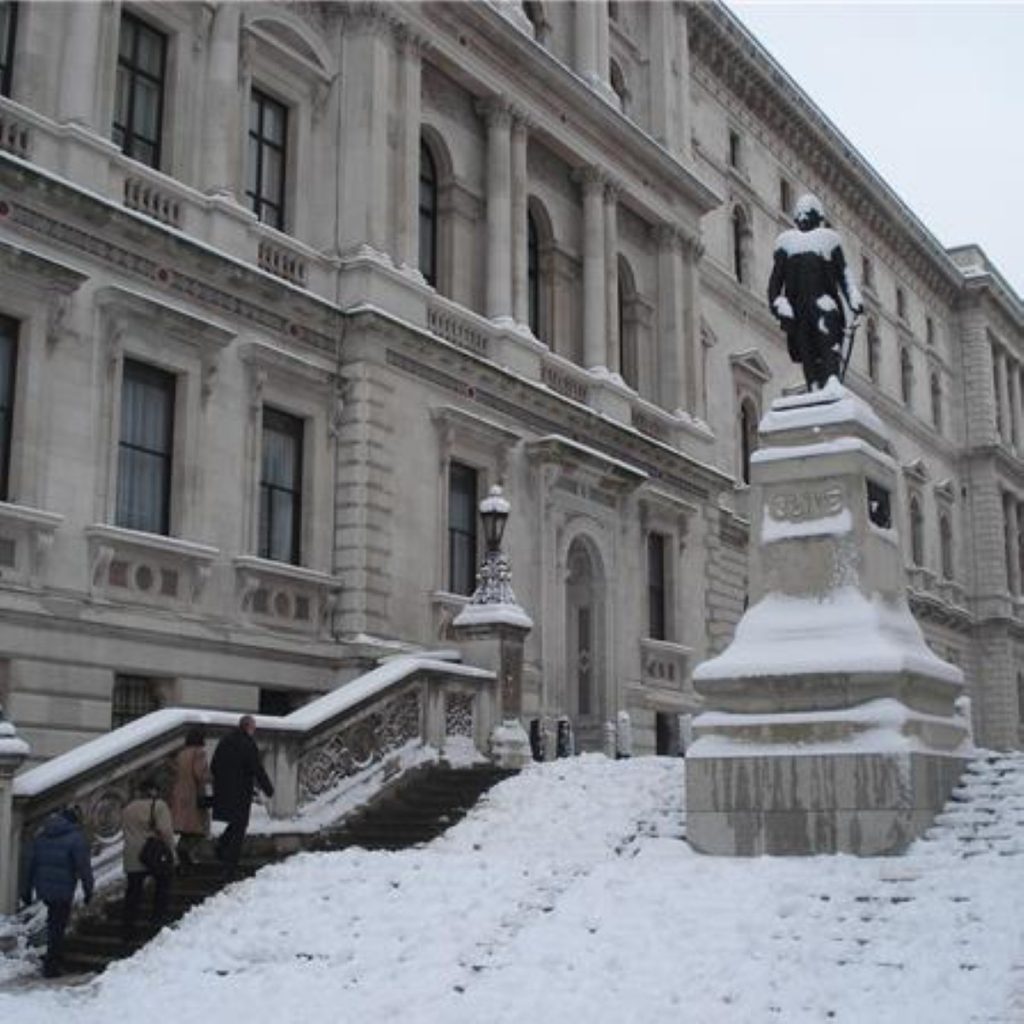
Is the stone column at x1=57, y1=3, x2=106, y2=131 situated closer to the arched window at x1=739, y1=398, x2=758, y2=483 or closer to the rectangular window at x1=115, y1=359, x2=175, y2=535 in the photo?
the rectangular window at x1=115, y1=359, x2=175, y2=535

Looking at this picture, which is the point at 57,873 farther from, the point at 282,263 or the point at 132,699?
the point at 282,263

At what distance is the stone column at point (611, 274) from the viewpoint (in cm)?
3164

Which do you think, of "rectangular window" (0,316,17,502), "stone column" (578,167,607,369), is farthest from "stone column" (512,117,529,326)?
"rectangular window" (0,316,17,502)

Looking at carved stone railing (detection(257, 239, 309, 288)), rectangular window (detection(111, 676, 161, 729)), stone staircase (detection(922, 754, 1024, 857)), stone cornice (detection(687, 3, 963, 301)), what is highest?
stone cornice (detection(687, 3, 963, 301))

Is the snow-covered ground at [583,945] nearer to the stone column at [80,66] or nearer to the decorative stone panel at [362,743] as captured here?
the decorative stone panel at [362,743]

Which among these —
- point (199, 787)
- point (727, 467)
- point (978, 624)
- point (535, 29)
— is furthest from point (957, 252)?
point (199, 787)

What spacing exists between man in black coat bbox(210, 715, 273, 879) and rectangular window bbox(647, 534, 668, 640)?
61.8 feet

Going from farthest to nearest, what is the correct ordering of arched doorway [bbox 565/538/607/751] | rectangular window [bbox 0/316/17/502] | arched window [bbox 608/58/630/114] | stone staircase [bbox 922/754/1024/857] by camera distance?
arched window [bbox 608/58/630/114]
arched doorway [bbox 565/538/607/751]
rectangular window [bbox 0/316/17/502]
stone staircase [bbox 922/754/1024/857]

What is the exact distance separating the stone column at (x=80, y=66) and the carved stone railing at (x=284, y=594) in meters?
6.54

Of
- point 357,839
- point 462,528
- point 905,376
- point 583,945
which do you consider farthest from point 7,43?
point 905,376

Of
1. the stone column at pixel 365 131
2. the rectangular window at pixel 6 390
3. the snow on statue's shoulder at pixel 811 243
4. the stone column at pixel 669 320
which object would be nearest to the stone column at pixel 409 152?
the stone column at pixel 365 131

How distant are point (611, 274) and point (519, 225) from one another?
11.8ft

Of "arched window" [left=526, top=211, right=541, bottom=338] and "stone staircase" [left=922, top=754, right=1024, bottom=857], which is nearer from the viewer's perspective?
"stone staircase" [left=922, top=754, right=1024, bottom=857]

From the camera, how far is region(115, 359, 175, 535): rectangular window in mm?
20719
